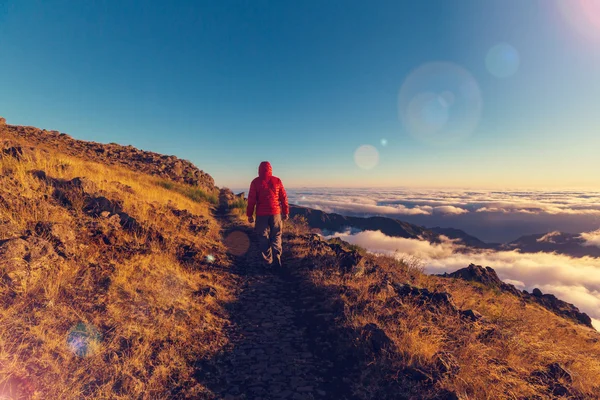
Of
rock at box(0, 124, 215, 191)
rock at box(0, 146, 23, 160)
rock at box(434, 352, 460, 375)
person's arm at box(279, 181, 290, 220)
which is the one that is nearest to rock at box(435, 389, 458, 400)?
rock at box(434, 352, 460, 375)

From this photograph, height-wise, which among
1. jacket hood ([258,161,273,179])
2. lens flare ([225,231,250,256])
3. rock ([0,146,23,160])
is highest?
rock ([0,146,23,160])

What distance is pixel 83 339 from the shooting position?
330cm

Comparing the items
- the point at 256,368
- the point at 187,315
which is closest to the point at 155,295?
the point at 187,315

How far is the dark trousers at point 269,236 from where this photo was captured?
7742 millimetres

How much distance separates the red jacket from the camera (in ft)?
25.1

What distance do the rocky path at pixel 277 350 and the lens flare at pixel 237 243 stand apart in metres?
2.34

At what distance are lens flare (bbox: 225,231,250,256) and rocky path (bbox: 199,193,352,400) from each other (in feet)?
7.69

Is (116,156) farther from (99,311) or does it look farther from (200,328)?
(200,328)

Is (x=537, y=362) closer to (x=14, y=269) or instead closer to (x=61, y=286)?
(x=61, y=286)

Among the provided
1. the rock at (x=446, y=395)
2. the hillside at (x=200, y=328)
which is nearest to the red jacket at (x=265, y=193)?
the hillside at (x=200, y=328)

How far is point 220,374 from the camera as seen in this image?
3570mm

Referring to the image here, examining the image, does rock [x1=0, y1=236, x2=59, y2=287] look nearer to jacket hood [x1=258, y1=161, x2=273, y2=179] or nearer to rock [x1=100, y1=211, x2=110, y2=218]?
rock [x1=100, y1=211, x2=110, y2=218]

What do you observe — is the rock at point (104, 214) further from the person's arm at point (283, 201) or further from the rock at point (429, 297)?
the rock at point (429, 297)

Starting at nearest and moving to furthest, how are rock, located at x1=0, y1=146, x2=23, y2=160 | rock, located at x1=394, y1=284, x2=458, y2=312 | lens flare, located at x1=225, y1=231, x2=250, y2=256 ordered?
rock, located at x1=394, y1=284, x2=458, y2=312 < rock, located at x1=0, y1=146, x2=23, y2=160 < lens flare, located at x1=225, y1=231, x2=250, y2=256
